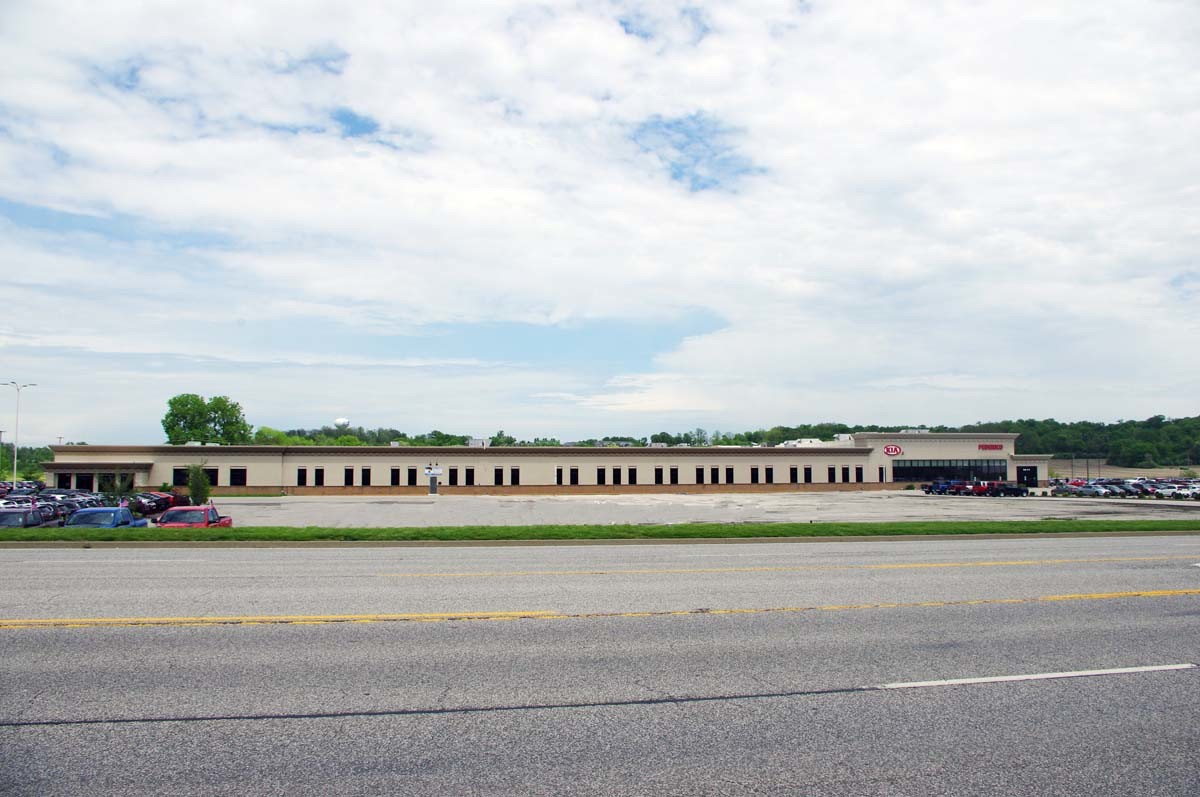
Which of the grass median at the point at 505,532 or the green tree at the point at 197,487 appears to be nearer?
the grass median at the point at 505,532

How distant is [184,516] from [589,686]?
2487cm

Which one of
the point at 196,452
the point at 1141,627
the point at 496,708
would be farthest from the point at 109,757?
the point at 196,452

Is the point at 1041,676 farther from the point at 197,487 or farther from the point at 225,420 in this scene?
the point at 225,420

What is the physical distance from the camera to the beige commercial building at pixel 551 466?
69.1 metres

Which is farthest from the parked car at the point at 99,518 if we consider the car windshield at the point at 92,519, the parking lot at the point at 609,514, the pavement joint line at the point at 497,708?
the pavement joint line at the point at 497,708

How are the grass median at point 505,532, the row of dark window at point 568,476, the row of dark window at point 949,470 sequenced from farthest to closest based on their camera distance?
the row of dark window at point 949,470 → the row of dark window at point 568,476 → the grass median at point 505,532

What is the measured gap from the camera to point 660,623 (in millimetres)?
10641

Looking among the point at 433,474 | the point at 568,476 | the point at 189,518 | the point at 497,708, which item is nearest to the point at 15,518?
the point at 189,518

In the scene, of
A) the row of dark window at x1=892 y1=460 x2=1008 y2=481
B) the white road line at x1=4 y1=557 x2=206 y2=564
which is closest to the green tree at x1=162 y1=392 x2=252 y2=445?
the row of dark window at x1=892 y1=460 x2=1008 y2=481

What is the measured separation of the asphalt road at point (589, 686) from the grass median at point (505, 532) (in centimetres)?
699

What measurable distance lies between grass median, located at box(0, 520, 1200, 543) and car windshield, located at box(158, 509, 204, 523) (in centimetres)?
451

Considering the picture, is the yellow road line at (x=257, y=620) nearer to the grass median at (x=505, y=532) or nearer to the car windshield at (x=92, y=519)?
the grass median at (x=505, y=532)

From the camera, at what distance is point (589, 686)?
7816 mm

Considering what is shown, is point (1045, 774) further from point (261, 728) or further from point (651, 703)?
point (261, 728)
